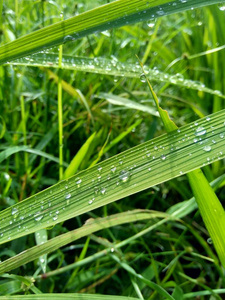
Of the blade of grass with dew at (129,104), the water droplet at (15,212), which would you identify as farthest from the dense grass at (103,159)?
the water droplet at (15,212)

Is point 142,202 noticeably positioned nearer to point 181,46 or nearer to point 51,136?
point 51,136

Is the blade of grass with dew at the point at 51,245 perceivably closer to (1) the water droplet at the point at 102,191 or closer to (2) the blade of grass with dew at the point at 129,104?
(1) the water droplet at the point at 102,191

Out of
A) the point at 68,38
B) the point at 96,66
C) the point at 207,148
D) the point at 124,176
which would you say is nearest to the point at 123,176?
the point at 124,176

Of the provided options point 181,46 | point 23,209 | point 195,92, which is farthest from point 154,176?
point 181,46

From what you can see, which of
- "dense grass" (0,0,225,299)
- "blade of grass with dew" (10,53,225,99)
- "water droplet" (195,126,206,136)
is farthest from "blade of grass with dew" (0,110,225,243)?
"blade of grass with dew" (10,53,225,99)

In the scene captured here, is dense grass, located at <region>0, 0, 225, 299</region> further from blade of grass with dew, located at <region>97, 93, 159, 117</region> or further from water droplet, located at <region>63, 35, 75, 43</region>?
water droplet, located at <region>63, 35, 75, 43</region>
